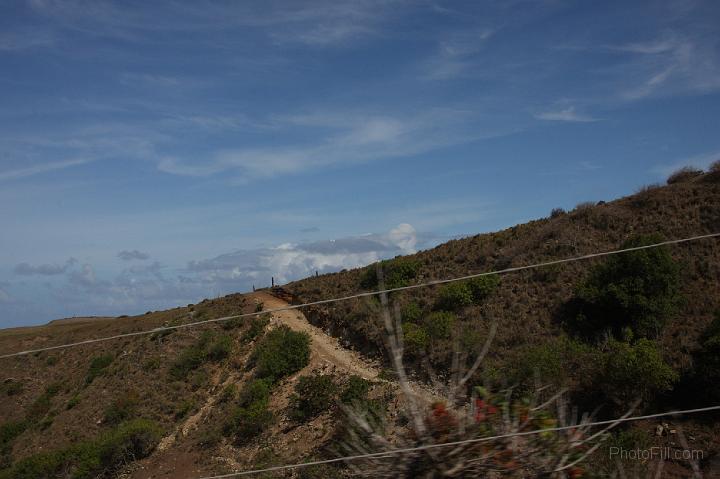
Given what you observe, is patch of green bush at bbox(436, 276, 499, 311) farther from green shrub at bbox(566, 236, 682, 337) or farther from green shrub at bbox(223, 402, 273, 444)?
green shrub at bbox(223, 402, 273, 444)

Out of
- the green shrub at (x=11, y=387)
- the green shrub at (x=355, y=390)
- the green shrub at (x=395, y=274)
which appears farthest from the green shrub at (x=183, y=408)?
the green shrub at (x=11, y=387)

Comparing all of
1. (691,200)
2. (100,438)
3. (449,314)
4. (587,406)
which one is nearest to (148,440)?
(100,438)

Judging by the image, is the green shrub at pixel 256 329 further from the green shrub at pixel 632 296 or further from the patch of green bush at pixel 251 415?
the green shrub at pixel 632 296

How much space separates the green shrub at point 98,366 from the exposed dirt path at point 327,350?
39.5 ft

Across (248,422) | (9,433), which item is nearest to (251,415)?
(248,422)

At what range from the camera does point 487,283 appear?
2858cm

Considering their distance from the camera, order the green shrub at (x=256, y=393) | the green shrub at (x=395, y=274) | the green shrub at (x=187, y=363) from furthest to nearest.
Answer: the green shrub at (x=395, y=274), the green shrub at (x=187, y=363), the green shrub at (x=256, y=393)

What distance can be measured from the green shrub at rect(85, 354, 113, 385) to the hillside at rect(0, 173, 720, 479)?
179mm

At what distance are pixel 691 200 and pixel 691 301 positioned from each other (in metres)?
9.30

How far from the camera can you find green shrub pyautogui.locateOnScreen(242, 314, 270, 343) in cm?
3441

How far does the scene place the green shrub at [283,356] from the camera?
29.0 metres

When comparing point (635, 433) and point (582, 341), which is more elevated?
point (582, 341)

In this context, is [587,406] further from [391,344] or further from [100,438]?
[100,438]

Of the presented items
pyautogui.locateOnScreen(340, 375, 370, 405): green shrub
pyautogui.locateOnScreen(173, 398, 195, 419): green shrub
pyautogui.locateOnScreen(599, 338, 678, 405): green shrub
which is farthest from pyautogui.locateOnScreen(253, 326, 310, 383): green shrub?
pyautogui.locateOnScreen(599, 338, 678, 405): green shrub
